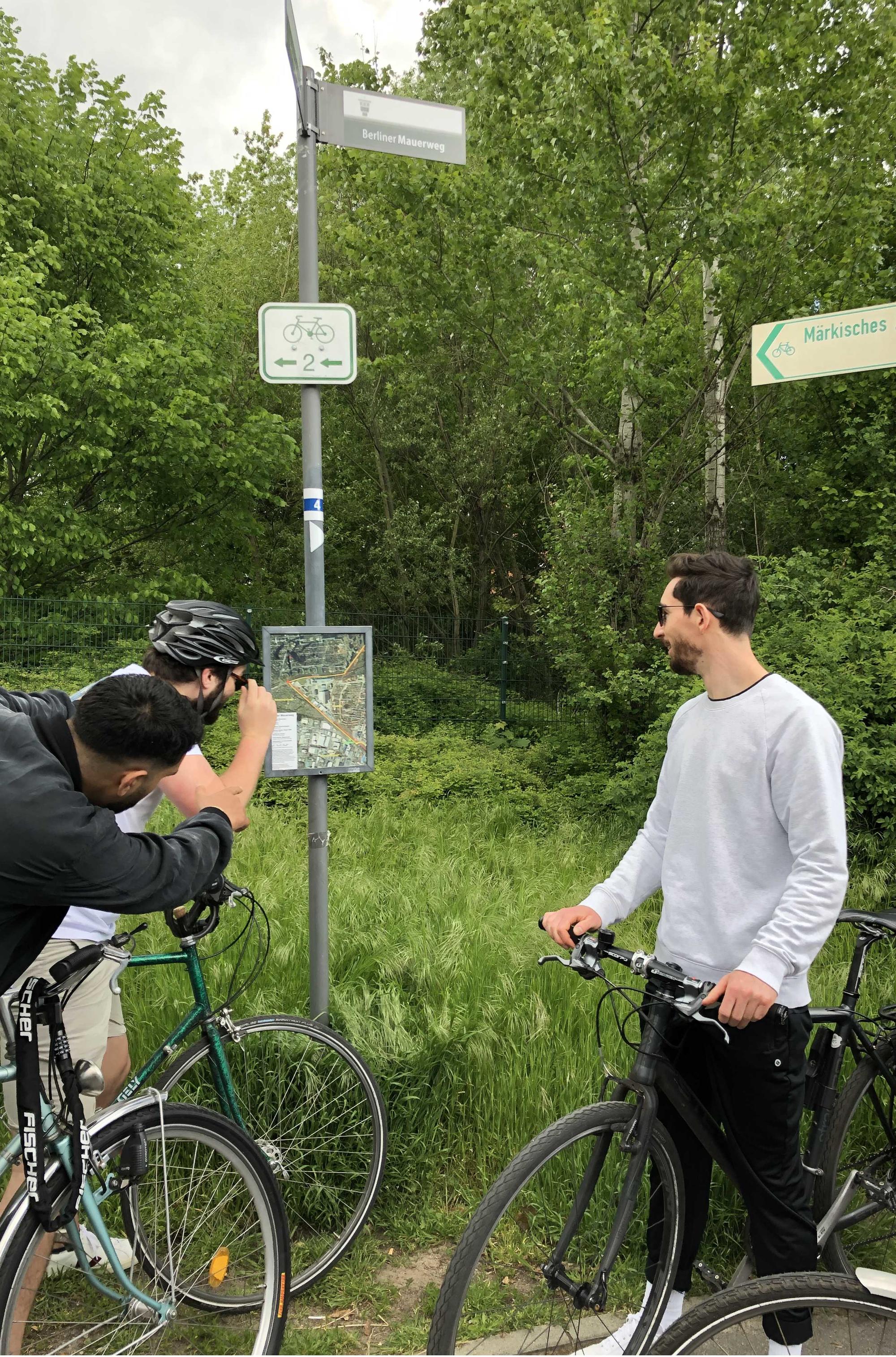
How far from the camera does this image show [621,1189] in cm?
221

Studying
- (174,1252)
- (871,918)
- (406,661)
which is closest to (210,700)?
(174,1252)

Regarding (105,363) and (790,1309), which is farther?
(105,363)

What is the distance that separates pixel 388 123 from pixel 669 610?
1.86 m

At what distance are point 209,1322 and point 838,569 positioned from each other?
301 inches

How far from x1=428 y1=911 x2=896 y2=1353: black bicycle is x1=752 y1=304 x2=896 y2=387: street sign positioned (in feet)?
5.54

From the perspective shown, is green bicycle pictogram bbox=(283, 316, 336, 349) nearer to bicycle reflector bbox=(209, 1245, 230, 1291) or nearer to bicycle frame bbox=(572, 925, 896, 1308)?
bicycle frame bbox=(572, 925, 896, 1308)

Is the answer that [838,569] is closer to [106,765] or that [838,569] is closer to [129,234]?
[106,765]

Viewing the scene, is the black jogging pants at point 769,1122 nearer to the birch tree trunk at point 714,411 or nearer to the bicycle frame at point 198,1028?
the bicycle frame at point 198,1028

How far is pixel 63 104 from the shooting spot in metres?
16.1

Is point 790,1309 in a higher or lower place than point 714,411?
lower

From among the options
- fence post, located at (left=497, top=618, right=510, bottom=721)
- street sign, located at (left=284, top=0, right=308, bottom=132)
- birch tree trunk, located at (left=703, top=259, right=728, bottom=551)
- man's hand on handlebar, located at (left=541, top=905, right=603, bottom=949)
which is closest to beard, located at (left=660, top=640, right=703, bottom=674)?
man's hand on handlebar, located at (left=541, top=905, right=603, bottom=949)

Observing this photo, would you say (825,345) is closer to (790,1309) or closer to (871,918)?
(871,918)

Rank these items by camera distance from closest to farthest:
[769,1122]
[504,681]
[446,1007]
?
[769,1122] < [446,1007] < [504,681]

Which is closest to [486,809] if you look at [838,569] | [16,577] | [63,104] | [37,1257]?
[838,569]
